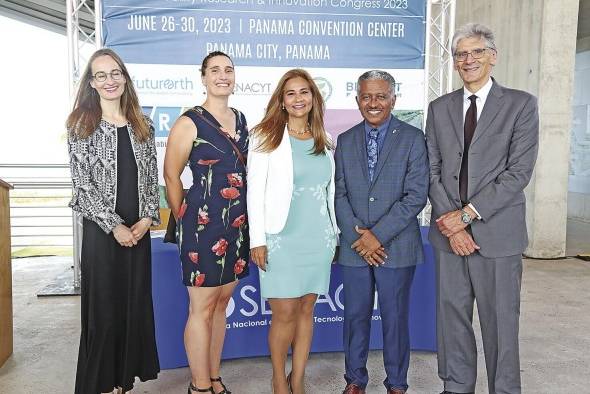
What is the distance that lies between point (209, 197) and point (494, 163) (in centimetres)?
118

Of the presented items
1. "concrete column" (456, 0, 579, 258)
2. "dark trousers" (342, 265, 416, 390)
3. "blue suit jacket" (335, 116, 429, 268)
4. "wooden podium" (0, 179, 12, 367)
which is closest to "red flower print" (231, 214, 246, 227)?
"blue suit jacket" (335, 116, 429, 268)

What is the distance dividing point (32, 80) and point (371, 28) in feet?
30.5

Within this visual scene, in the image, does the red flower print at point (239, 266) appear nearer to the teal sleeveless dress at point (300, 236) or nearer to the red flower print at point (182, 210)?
the teal sleeveless dress at point (300, 236)

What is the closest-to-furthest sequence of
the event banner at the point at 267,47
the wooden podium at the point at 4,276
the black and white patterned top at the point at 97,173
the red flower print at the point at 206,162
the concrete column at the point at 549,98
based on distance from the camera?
the black and white patterned top at the point at 97,173 < the red flower print at the point at 206,162 < the wooden podium at the point at 4,276 < the event banner at the point at 267,47 < the concrete column at the point at 549,98

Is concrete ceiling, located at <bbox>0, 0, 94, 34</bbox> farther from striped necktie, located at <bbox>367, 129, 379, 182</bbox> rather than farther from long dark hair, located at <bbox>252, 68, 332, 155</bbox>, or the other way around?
striped necktie, located at <bbox>367, 129, 379, 182</bbox>

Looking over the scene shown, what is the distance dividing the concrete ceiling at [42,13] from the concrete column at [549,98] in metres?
7.25

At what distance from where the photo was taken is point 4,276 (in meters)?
3.07

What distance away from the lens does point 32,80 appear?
10609 mm

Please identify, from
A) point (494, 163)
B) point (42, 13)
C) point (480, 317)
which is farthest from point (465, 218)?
point (42, 13)

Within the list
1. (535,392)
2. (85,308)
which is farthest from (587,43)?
(85,308)

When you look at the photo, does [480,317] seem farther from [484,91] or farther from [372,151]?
[484,91]

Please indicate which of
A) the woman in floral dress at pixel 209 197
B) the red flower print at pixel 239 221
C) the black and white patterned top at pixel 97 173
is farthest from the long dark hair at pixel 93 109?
the red flower print at pixel 239 221

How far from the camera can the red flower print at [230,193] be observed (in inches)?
85.4

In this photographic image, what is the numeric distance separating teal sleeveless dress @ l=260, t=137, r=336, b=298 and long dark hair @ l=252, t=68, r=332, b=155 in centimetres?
5
